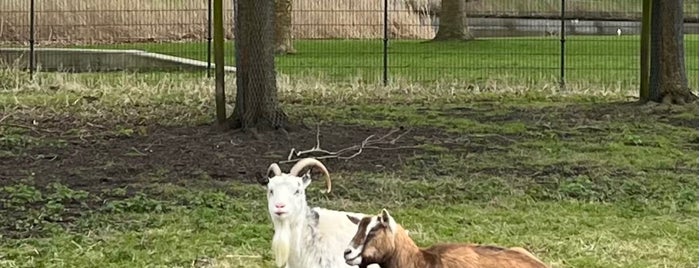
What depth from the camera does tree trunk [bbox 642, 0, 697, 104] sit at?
1469cm

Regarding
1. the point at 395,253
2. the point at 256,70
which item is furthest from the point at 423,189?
the point at 395,253

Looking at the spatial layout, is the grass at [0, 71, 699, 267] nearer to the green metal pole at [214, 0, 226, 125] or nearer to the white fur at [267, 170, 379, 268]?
the green metal pole at [214, 0, 226, 125]

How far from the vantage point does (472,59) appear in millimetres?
24891

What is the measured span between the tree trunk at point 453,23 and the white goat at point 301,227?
80.6 ft

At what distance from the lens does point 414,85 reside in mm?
17766

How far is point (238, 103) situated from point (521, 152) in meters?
2.68

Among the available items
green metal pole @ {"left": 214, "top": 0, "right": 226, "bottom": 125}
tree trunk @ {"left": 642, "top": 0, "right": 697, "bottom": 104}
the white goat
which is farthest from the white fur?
tree trunk @ {"left": 642, "top": 0, "right": 697, "bottom": 104}

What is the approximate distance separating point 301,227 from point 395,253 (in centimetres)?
91

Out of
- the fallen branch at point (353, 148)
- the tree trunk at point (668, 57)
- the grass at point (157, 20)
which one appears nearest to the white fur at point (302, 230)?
the fallen branch at point (353, 148)

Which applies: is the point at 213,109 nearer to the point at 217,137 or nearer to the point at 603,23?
the point at 217,137

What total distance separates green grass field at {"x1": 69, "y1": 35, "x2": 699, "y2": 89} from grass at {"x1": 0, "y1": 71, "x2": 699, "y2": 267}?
4.91 metres

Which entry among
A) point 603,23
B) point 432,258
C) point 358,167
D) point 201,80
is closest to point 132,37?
A: point 201,80

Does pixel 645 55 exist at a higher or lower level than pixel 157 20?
lower

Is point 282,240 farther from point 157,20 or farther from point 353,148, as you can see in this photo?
point 157,20
